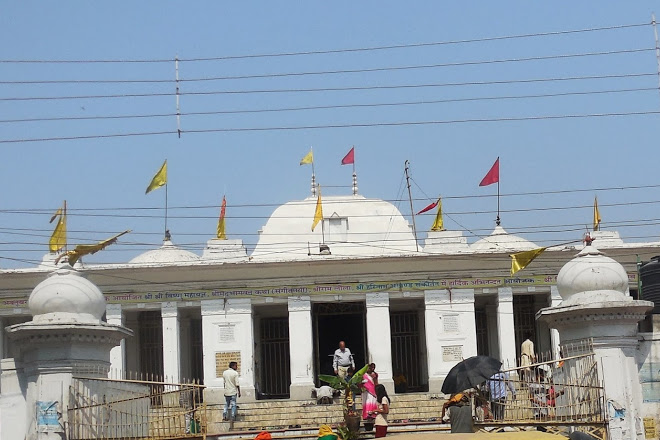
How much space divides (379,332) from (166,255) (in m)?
6.13

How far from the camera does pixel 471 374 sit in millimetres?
17641

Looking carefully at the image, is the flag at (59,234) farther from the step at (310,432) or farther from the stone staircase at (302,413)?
the step at (310,432)

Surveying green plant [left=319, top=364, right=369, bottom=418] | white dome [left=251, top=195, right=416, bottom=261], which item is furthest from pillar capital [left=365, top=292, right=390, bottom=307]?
green plant [left=319, top=364, right=369, bottom=418]

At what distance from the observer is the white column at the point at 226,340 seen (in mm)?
30797

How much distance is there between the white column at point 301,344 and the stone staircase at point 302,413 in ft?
10.6

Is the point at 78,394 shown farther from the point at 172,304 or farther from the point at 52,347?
the point at 172,304

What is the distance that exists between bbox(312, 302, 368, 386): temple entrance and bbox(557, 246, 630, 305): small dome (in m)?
15.4

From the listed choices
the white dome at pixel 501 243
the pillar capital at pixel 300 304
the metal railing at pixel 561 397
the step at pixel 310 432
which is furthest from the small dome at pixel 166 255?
the metal railing at pixel 561 397

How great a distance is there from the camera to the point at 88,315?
17094 millimetres

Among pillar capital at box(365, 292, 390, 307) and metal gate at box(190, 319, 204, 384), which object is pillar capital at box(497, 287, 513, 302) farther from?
metal gate at box(190, 319, 204, 384)

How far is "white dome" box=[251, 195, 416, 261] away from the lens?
113 ft

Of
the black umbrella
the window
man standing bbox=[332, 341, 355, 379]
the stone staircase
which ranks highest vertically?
the window

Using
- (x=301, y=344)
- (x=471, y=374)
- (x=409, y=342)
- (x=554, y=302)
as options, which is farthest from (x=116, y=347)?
(x=471, y=374)

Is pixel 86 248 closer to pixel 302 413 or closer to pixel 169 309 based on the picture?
pixel 302 413
